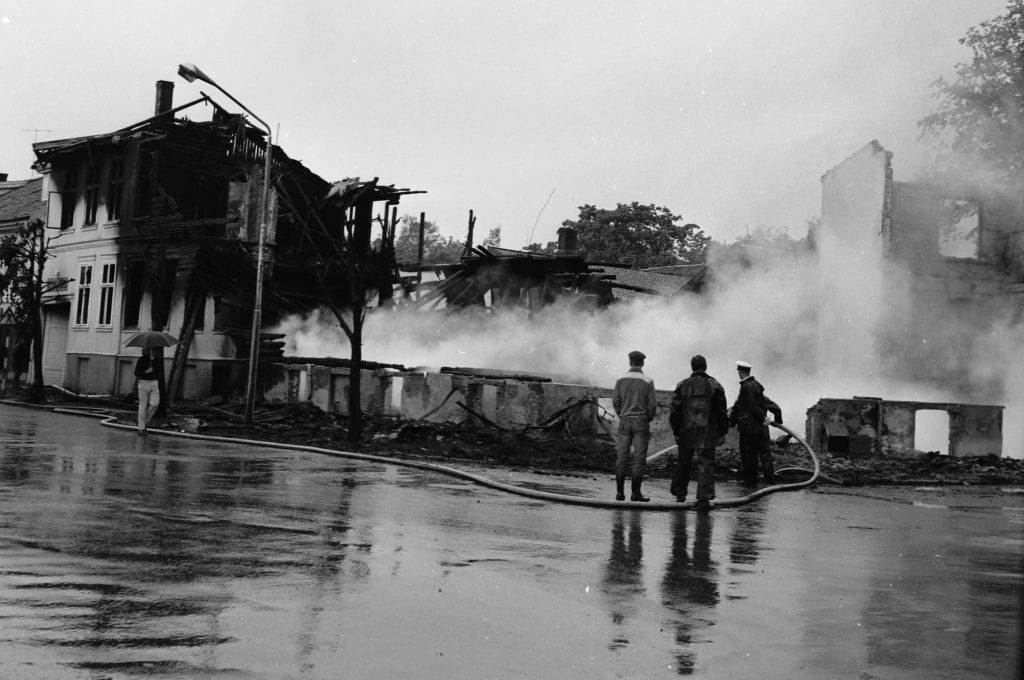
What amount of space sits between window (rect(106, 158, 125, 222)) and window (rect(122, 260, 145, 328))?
2381 millimetres

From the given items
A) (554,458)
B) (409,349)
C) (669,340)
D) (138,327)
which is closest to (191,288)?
(138,327)

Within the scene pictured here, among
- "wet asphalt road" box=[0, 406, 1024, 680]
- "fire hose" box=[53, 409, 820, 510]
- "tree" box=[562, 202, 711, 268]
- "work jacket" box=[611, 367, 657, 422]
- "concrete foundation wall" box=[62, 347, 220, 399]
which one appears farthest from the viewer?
"tree" box=[562, 202, 711, 268]

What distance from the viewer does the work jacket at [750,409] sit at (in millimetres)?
15648

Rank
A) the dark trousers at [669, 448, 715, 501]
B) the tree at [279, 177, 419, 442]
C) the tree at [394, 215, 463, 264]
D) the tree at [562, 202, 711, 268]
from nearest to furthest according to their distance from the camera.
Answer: the dark trousers at [669, 448, 715, 501] < the tree at [279, 177, 419, 442] < the tree at [562, 202, 711, 268] < the tree at [394, 215, 463, 264]

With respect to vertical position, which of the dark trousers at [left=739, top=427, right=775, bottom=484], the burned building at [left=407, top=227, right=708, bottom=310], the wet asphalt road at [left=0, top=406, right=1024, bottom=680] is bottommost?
the wet asphalt road at [left=0, top=406, right=1024, bottom=680]

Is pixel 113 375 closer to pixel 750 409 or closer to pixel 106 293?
pixel 106 293

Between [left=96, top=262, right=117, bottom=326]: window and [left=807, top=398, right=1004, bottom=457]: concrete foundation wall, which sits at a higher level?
[left=96, top=262, right=117, bottom=326]: window

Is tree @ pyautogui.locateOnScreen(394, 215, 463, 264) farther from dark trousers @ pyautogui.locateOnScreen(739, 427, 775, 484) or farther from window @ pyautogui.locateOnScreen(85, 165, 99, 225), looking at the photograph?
dark trousers @ pyautogui.locateOnScreen(739, 427, 775, 484)

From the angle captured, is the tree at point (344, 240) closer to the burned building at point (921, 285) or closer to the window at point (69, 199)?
the window at point (69, 199)

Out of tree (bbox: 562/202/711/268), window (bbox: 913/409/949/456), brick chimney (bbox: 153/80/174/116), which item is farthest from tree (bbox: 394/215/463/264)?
window (bbox: 913/409/949/456)

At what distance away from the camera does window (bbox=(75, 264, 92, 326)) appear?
38.6 metres

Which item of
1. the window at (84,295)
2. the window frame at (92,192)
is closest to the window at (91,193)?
the window frame at (92,192)

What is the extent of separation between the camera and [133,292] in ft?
120

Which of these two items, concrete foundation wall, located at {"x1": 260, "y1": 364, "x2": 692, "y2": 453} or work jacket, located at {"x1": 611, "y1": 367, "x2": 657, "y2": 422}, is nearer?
work jacket, located at {"x1": 611, "y1": 367, "x2": 657, "y2": 422}
